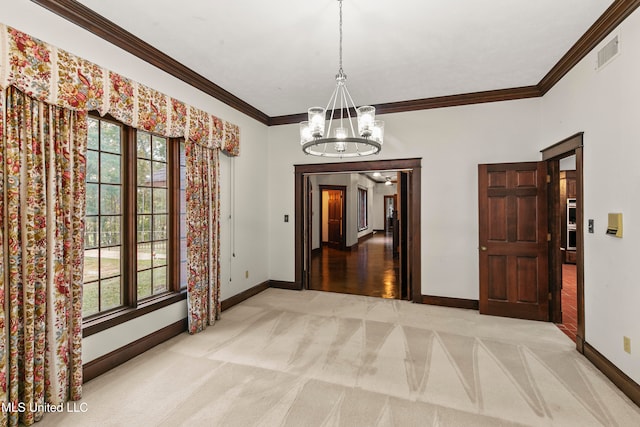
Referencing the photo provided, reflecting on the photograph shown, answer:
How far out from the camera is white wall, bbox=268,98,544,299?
4082 millimetres

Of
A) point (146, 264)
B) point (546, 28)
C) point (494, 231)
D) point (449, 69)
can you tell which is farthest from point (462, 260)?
point (146, 264)

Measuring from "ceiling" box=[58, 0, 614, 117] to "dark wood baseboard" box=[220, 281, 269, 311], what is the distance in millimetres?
2885

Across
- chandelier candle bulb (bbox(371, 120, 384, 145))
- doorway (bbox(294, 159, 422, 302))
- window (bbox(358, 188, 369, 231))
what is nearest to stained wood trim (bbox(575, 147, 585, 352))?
doorway (bbox(294, 159, 422, 302))

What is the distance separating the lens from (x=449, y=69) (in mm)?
3465

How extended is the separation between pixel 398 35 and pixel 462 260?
3.02 m

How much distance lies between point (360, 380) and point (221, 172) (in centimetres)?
301

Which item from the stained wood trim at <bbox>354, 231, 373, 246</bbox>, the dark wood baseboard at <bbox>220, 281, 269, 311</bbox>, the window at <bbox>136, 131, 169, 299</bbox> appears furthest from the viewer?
the stained wood trim at <bbox>354, 231, 373, 246</bbox>

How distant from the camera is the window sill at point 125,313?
2.55 meters

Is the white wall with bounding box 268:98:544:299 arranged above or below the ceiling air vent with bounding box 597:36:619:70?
below

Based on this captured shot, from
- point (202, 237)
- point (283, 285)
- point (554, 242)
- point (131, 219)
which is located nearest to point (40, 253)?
point (131, 219)

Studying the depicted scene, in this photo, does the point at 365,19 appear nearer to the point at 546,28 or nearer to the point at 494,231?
the point at 546,28

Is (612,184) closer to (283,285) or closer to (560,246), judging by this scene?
(560,246)

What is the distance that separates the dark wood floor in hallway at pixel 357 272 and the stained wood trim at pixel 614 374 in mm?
2425

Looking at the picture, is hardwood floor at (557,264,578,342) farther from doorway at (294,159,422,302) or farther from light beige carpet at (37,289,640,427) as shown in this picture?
doorway at (294,159,422,302)
